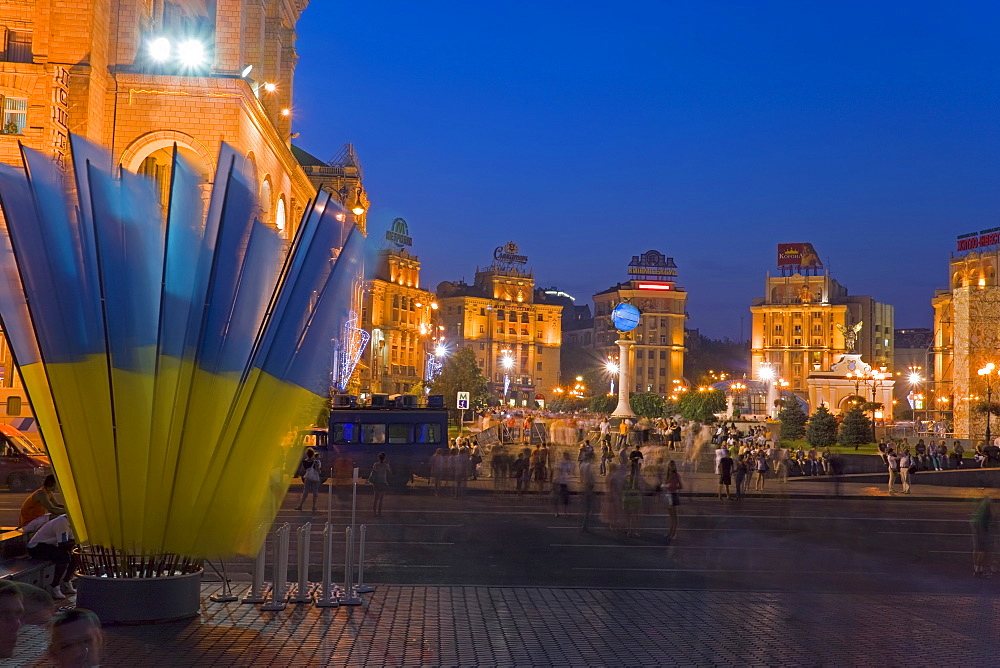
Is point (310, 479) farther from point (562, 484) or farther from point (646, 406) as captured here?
point (646, 406)

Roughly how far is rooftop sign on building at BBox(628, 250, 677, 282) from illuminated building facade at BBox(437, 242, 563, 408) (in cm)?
1515

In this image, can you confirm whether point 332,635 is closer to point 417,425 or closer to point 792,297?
point 417,425

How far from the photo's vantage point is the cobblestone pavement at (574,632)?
8.34m

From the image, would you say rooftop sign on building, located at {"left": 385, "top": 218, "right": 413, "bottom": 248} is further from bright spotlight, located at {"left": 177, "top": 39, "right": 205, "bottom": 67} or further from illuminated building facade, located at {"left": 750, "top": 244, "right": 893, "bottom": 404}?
bright spotlight, located at {"left": 177, "top": 39, "right": 205, "bottom": 67}

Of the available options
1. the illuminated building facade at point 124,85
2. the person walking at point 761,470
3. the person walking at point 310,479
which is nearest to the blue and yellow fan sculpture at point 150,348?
the person walking at point 310,479

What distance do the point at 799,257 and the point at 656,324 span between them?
83.0 ft

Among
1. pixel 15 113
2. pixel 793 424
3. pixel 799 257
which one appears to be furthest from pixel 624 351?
Answer: pixel 799 257

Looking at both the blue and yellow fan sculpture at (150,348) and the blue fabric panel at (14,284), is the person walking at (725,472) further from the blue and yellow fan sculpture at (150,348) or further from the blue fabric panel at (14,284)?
the blue fabric panel at (14,284)

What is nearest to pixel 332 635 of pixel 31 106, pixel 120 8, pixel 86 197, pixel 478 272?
pixel 86 197

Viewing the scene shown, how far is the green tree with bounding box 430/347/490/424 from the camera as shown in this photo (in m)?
84.9

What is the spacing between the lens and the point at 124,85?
31.8 m

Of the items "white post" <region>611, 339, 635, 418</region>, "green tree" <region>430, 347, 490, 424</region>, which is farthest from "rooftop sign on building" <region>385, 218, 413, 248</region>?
"white post" <region>611, 339, 635, 418</region>

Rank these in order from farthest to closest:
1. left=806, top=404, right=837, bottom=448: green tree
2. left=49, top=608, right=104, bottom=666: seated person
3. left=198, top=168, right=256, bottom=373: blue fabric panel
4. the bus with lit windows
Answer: left=806, top=404, right=837, bottom=448: green tree < the bus with lit windows < left=198, top=168, right=256, bottom=373: blue fabric panel < left=49, top=608, right=104, bottom=666: seated person

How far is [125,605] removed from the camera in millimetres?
9094
